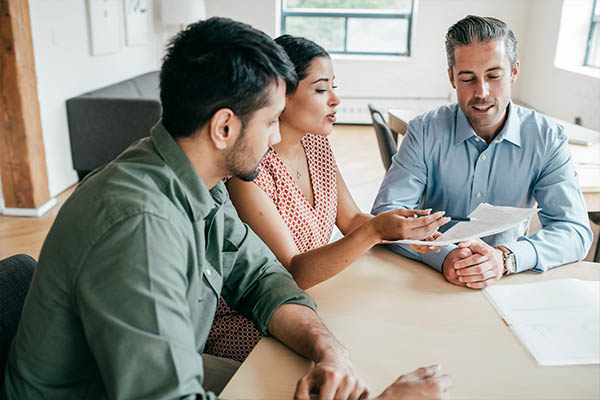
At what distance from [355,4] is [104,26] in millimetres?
3246

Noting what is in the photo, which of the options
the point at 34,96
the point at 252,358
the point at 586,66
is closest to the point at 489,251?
the point at 252,358

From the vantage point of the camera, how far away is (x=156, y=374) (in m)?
0.82

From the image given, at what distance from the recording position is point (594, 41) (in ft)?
17.6

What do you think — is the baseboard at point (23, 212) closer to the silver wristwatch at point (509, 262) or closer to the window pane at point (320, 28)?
the silver wristwatch at point (509, 262)

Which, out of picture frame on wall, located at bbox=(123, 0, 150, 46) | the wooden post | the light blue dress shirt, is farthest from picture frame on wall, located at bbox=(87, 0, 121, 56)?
the light blue dress shirt

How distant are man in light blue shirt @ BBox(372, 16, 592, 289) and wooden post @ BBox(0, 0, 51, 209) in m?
2.94

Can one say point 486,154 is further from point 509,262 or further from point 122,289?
point 122,289

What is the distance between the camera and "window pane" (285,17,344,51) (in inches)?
274

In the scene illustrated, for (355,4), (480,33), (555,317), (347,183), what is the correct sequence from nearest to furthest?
(555,317) < (480,33) < (347,183) < (355,4)

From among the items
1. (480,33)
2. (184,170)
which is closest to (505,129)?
(480,33)

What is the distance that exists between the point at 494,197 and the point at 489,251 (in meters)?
0.45

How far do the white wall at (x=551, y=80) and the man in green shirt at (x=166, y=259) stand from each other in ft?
15.3

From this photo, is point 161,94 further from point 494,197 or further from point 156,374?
point 494,197

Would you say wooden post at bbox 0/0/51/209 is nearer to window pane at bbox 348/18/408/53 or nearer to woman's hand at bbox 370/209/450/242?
woman's hand at bbox 370/209/450/242
